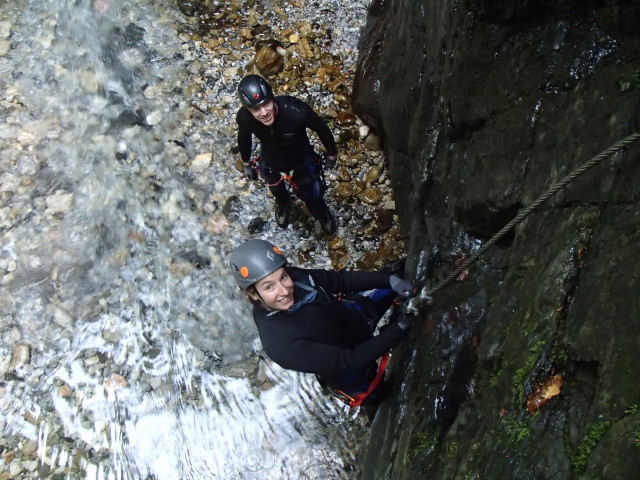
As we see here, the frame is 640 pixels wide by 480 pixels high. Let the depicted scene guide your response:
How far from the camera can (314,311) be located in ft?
11.0

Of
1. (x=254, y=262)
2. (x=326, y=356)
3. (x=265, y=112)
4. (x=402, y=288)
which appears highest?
(x=265, y=112)

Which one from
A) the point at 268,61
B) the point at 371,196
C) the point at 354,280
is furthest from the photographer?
the point at 268,61

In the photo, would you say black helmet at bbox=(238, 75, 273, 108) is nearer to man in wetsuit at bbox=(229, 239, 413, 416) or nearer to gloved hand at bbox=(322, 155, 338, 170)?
gloved hand at bbox=(322, 155, 338, 170)

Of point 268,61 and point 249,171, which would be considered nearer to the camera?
point 249,171

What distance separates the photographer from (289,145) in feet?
17.3

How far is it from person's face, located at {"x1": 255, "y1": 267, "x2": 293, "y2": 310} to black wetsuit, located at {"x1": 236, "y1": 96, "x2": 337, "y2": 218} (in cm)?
220

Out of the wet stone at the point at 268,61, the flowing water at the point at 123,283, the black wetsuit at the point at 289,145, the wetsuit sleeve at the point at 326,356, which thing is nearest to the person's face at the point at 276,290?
the wetsuit sleeve at the point at 326,356

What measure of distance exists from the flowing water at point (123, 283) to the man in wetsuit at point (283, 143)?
2.27 ft

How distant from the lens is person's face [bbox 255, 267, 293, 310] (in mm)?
3193

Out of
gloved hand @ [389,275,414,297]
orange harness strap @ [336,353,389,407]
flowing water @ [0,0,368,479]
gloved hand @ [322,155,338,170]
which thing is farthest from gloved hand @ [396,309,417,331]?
gloved hand @ [322,155,338,170]

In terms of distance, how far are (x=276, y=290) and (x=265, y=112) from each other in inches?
82.7

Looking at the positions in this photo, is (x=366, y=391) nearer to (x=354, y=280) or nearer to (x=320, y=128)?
(x=354, y=280)

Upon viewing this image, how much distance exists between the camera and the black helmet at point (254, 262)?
323cm

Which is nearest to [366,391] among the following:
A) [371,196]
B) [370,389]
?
[370,389]
